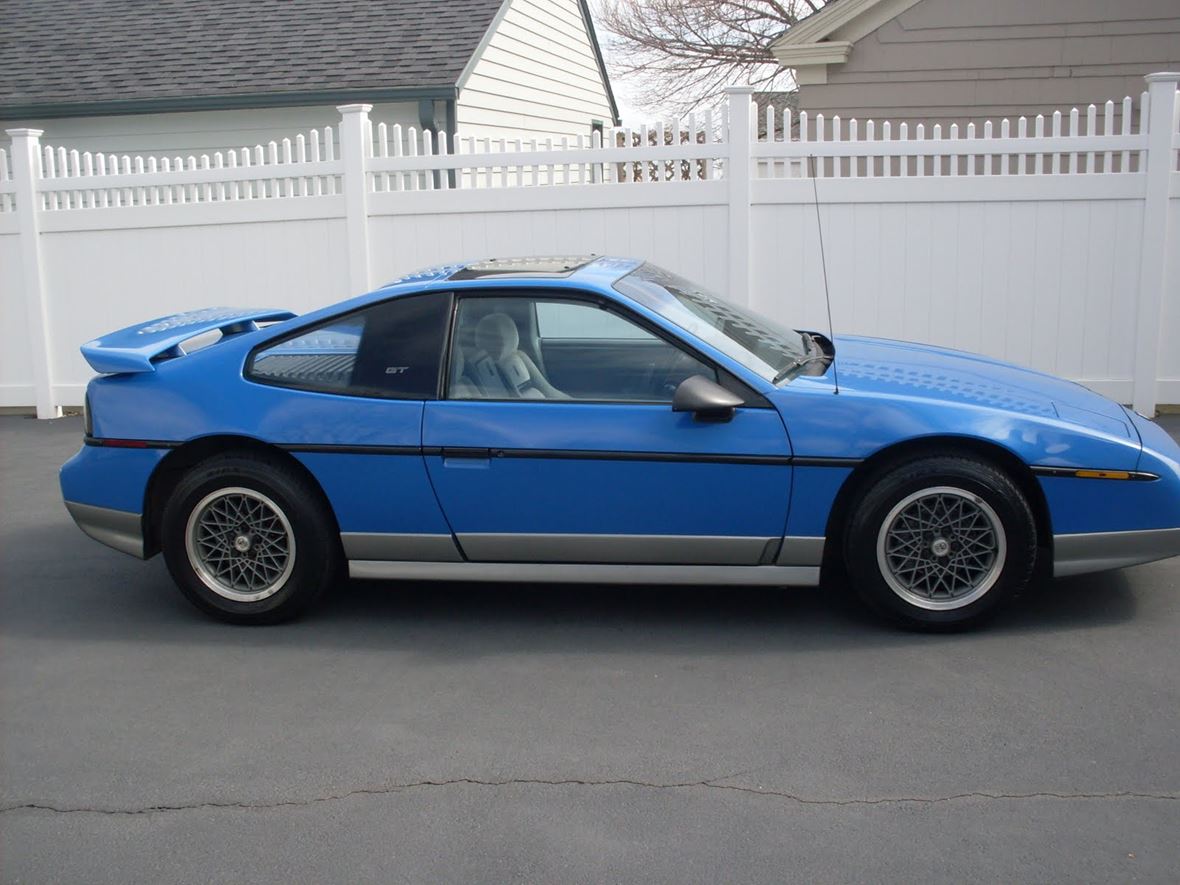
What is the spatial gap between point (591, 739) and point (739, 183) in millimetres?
5958

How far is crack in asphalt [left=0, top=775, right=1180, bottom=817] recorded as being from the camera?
360 cm

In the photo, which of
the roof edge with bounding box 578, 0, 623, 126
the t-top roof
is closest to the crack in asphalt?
the t-top roof

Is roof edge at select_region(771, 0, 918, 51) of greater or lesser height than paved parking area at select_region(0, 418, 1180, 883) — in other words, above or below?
above

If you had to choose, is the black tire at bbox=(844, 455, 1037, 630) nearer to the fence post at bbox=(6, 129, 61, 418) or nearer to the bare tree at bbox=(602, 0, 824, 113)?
the fence post at bbox=(6, 129, 61, 418)

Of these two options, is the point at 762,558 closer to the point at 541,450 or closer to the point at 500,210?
the point at 541,450

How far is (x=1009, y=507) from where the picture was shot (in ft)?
15.4

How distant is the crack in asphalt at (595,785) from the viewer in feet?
11.8

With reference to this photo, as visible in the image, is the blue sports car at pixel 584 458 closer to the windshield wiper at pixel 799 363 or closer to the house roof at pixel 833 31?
the windshield wiper at pixel 799 363

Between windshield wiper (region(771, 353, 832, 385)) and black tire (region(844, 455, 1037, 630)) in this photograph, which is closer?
black tire (region(844, 455, 1037, 630))

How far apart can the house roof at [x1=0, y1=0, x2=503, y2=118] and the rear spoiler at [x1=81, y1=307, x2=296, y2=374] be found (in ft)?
26.2

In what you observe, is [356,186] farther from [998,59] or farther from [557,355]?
[998,59]

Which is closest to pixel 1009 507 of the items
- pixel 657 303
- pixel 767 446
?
pixel 767 446

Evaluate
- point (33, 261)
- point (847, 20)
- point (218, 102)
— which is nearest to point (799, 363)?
point (33, 261)

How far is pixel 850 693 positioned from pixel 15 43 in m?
15.4
